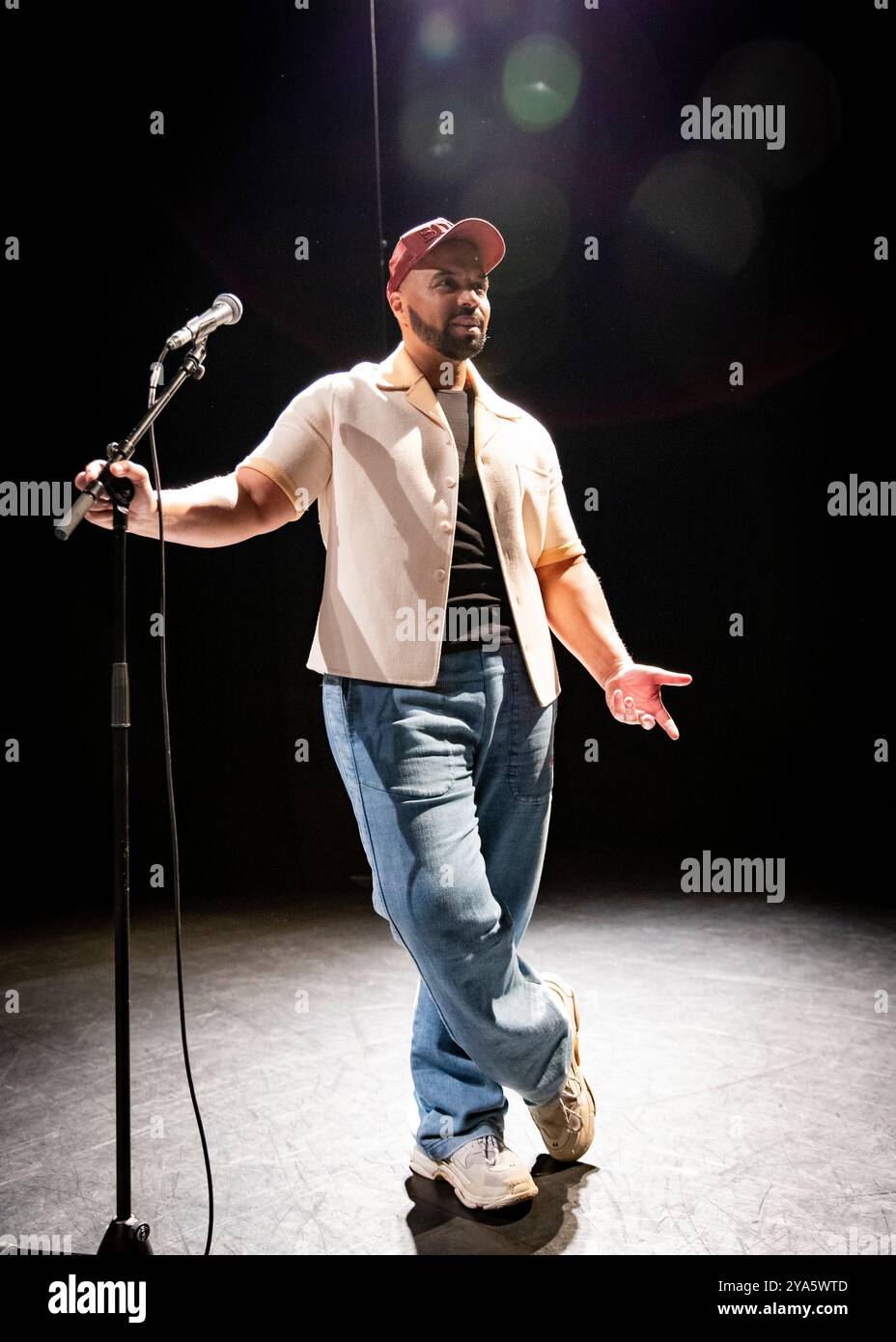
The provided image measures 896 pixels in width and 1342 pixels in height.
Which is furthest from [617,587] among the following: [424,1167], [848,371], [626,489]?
[424,1167]

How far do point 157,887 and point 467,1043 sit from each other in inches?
120

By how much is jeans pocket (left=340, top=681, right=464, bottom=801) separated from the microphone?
1.90 feet

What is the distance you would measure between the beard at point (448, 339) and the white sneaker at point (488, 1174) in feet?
4.45

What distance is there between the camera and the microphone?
1.41m

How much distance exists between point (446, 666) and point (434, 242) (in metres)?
0.70

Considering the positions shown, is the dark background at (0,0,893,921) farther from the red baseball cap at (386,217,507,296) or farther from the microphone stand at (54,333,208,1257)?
the microphone stand at (54,333,208,1257)

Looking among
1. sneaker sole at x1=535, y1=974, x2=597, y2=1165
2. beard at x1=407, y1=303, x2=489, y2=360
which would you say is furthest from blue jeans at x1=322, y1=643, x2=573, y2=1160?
beard at x1=407, y1=303, x2=489, y2=360

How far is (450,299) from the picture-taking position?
5.66 feet

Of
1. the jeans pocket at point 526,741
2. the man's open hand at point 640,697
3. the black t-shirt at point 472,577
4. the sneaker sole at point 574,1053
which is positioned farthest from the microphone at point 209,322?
the sneaker sole at point 574,1053

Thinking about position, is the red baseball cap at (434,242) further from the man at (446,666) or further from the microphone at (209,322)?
the microphone at (209,322)

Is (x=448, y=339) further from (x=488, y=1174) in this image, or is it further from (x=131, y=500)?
(x=488, y=1174)

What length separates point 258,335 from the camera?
432 centimetres

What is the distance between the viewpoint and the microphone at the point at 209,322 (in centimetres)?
141

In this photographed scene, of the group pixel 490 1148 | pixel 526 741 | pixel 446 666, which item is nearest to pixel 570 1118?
pixel 490 1148
